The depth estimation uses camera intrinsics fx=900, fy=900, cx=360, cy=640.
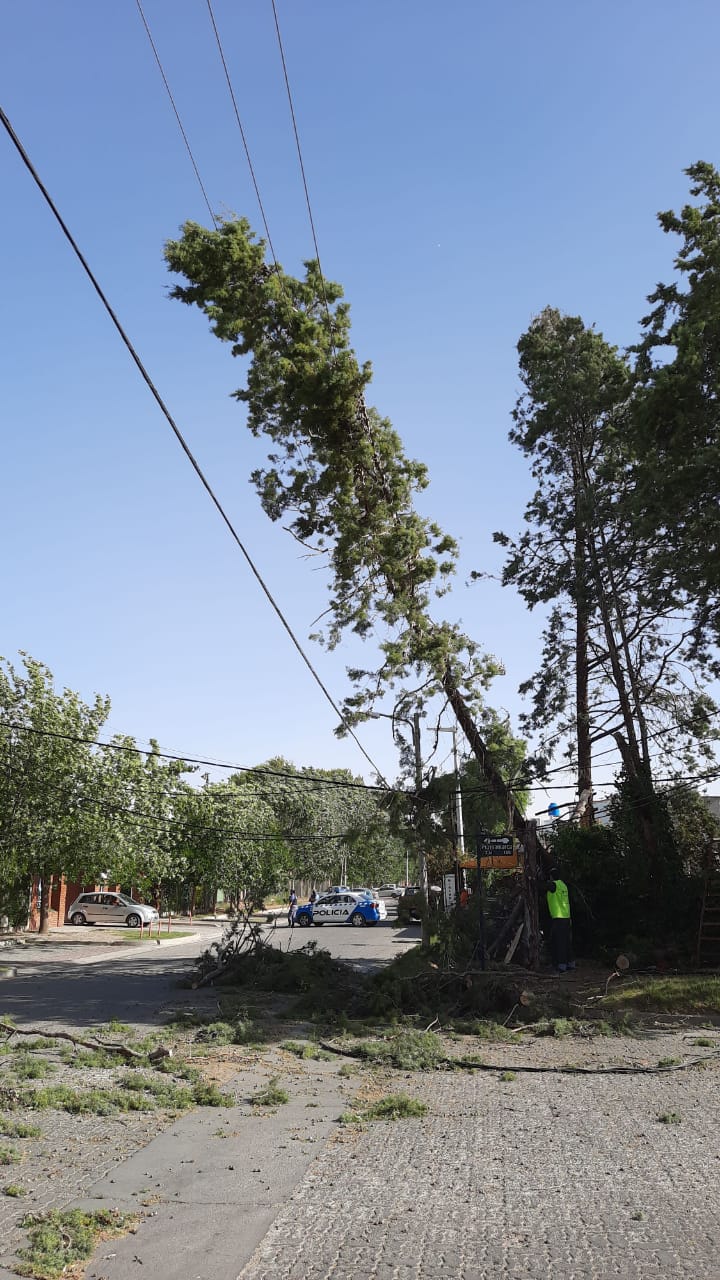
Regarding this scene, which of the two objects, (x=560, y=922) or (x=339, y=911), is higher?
(x=560, y=922)

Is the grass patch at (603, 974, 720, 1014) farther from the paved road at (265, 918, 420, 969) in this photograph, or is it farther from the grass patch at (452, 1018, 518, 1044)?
the paved road at (265, 918, 420, 969)

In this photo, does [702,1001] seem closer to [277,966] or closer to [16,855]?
[277,966]

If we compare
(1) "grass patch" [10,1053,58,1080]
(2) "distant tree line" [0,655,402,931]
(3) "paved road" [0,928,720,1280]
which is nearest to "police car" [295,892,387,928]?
(2) "distant tree line" [0,655,402,931]

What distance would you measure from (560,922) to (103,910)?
98.7 feet

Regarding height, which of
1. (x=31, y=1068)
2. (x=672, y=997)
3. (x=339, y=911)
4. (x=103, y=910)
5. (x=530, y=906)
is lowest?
(x=339, y=911)

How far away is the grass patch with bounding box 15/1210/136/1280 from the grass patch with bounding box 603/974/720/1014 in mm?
11435

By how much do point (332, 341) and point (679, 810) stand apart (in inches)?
539

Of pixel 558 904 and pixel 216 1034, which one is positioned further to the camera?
pixel 558 904

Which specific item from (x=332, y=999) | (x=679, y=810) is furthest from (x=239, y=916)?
(x=679, y=810)

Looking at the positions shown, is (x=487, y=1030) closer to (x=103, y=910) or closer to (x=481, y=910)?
(x=481, y=910)

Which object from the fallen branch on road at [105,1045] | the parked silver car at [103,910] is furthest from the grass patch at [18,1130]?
the parked silver car at [103,910]

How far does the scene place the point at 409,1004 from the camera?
1453 cm

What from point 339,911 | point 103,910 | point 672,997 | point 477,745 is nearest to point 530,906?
point 477,745

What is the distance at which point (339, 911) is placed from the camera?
150 feet
